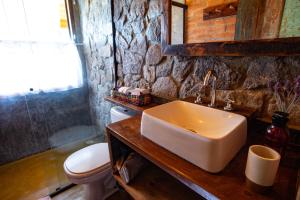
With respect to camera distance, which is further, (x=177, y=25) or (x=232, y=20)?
(x=177, y=25)

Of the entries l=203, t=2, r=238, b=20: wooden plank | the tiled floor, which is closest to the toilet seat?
the tiled floor

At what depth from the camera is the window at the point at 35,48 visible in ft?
5.73

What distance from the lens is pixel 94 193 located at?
4.68 ft

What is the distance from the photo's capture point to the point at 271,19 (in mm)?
739

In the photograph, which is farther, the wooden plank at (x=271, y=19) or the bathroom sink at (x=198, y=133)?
the wooden plank at (x=271, y=19)

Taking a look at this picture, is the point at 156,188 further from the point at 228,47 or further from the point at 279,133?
the point at 228,47

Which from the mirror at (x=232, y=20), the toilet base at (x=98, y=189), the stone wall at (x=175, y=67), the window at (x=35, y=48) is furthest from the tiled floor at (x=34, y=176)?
the mirror at (x=232, y=20)

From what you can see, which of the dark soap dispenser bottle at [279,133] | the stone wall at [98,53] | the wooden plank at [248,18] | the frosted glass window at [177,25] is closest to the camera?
the dark soap dispenser bottle at [279,133]

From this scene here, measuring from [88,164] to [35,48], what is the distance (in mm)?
1502

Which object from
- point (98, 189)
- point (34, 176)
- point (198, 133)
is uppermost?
point (198, 133)

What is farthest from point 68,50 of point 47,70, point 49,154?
point 49,154

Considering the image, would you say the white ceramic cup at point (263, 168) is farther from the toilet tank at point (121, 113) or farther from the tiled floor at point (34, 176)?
the tiled floor at point (34, 176)

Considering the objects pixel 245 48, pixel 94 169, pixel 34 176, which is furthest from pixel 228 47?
pixel 34 176

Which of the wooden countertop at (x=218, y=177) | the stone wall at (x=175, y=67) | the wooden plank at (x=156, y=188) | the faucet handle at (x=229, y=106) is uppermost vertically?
the stone wall at (x=175, y=67)
